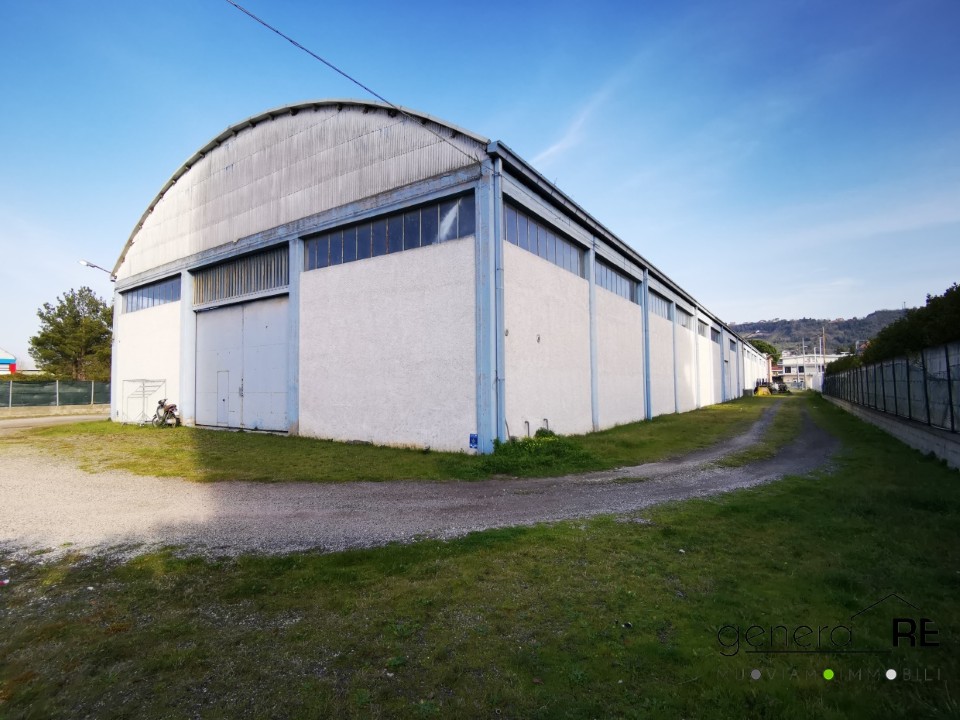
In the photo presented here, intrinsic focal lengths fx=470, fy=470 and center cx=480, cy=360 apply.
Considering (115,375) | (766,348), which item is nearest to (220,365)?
(115,375)

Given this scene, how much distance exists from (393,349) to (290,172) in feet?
31.3

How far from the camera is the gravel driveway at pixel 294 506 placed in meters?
6.08

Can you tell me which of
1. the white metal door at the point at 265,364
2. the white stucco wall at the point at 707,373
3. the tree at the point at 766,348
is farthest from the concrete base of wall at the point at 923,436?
the tree at the point at 766,348

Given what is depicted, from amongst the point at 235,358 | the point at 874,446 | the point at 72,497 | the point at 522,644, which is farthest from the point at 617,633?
the point at 235,358

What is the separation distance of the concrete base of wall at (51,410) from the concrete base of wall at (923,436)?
4519cm

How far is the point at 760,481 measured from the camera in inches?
375

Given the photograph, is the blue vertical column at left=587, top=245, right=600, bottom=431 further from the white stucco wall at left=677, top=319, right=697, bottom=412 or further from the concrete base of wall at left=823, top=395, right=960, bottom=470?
the white stucco wall at left=677, top=319, right=697, bottom=412

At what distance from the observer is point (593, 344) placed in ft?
63.3

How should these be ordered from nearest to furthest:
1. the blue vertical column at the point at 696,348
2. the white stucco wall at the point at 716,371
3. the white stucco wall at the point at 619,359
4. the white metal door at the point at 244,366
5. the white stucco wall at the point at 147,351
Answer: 1. the white metal door at the point at 244,366
2. the white stucco wall at the point at 619,359
3. the white stucco wall at the point at 147,351
4. the blue vertical column at the point at 696,348
5. the white stucco wall at the point at 716,371

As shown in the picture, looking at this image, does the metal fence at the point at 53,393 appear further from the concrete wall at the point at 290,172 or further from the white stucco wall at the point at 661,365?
the white stucco wall at the point at 661,365

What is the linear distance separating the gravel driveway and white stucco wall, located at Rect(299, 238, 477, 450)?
4370mm

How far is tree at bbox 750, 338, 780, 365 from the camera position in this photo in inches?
4254

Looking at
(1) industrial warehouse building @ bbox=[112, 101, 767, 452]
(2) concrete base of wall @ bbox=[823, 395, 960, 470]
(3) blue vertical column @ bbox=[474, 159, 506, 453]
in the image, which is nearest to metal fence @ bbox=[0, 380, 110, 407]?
(1) industrial warehouse building @ bbox=[112, 101, 767, 452]

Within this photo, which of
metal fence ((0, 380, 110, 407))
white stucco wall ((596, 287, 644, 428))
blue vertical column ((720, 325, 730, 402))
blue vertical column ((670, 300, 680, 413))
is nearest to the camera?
white stucco wall ((596, 287, 644, 428))
